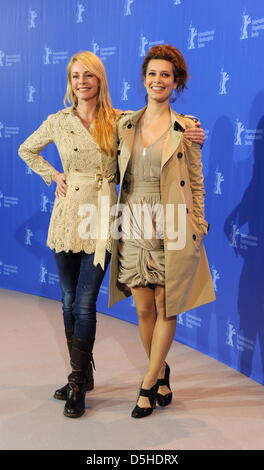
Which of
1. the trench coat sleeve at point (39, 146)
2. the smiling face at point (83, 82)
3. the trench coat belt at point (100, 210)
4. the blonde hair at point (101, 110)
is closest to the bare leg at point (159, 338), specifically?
the trench coat belt at point (100, 210)

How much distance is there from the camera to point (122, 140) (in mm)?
3010

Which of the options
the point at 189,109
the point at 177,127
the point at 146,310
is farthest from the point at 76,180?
the point at 189,109

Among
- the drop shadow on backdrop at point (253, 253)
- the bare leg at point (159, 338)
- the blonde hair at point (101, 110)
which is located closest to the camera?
the blonde hair at point (101, 110)

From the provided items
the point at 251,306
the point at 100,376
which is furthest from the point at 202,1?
the point at 100,376

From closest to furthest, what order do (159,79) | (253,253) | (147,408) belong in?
1. (159,79)
2. (147,408)
3. (253,253)

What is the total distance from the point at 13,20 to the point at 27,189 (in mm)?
1433

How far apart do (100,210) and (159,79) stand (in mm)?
666

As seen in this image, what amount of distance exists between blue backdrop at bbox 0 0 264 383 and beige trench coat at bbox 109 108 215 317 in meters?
0.66

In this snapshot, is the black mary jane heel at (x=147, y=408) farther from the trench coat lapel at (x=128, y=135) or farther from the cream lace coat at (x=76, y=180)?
the trench coat lapel at (x=128, y=135)

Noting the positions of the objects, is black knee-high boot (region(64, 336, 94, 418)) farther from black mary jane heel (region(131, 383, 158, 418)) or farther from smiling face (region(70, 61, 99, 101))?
smiling face (region(70, 61, 99, 101))

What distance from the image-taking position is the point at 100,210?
3.10 metres

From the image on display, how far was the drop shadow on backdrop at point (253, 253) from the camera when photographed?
11.8ft

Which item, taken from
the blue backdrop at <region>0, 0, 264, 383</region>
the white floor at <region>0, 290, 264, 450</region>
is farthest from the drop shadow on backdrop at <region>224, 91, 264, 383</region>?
the white floor at <region>0, 290, 264, 450</region>

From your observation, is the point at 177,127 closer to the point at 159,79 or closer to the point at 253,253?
the point at 159,79
